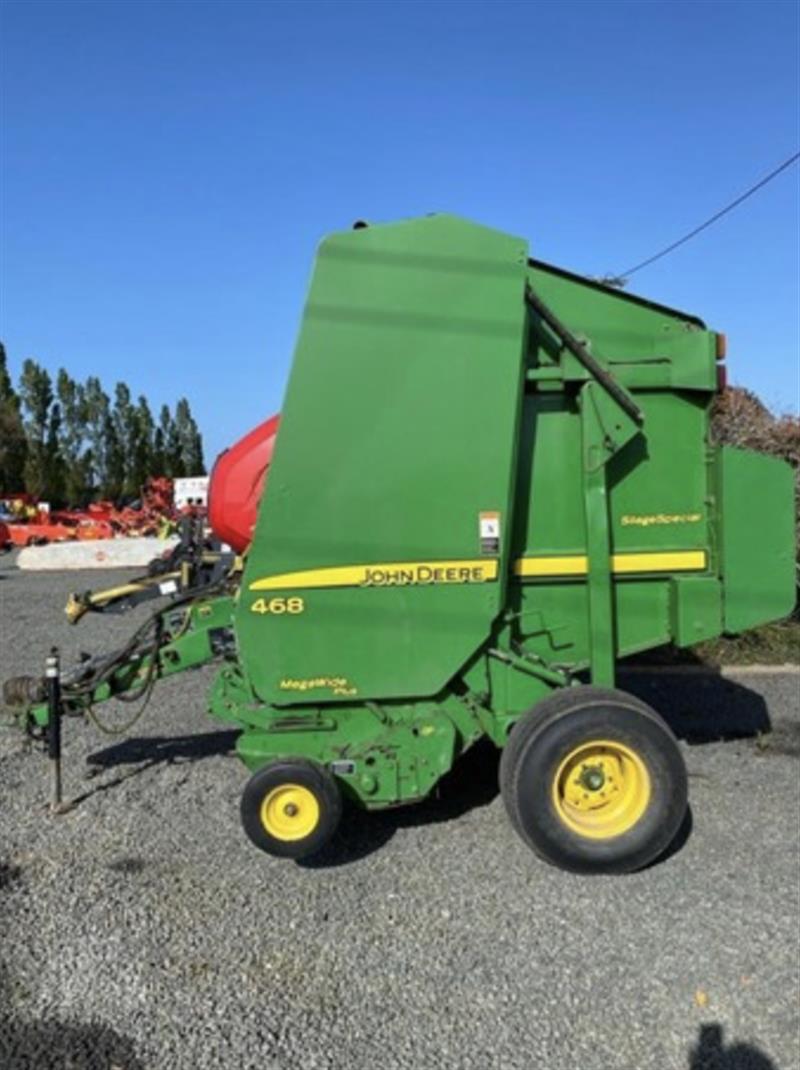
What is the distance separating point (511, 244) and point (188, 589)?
2641 mm

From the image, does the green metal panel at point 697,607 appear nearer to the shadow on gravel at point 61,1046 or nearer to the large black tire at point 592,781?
the large black tire at point 592,781

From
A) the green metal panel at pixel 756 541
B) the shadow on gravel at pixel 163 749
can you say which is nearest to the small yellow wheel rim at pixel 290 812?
the shadow on gravel at pixel 163 749

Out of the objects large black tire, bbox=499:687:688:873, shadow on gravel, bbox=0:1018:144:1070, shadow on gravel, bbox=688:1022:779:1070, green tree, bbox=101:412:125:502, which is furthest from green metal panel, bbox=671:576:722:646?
green tree, bbox=101:412:125:502

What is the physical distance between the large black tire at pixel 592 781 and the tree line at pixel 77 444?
46.7m

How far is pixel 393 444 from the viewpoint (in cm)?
446

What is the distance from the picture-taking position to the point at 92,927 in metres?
3.88

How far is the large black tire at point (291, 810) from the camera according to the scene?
431 centimetres

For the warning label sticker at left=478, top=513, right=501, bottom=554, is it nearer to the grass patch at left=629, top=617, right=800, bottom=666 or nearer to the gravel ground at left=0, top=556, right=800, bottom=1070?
the gravel ground at left=0, top=556, right=800, bottom=1070

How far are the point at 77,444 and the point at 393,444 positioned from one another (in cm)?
5116

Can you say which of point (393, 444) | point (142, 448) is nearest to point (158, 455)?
point (142, 448)

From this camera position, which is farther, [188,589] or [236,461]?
[188,589]

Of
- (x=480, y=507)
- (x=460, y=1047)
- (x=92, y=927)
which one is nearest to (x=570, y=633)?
(x=480, y=507)

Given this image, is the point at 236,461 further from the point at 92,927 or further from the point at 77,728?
the point at 77,728

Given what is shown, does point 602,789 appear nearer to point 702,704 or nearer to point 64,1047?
point 64,1047
